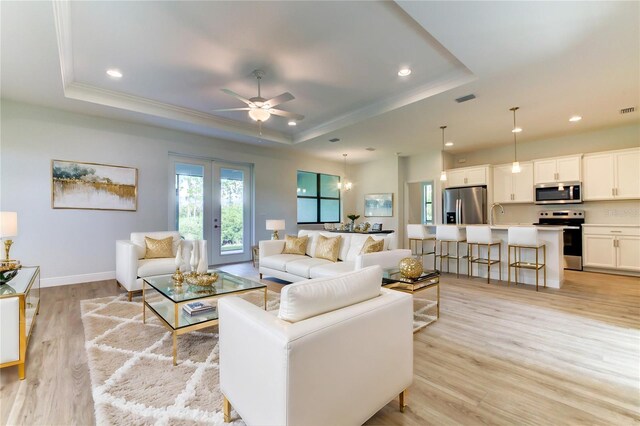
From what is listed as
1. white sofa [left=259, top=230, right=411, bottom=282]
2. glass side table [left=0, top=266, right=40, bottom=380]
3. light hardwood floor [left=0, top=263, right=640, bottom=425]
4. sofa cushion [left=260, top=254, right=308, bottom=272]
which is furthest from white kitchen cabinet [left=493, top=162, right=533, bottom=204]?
glass side table [left=0, top=266, right=40, bottom=380]

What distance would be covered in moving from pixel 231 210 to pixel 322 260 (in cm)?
324

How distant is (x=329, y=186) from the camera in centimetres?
889

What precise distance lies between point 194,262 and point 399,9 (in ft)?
10.3

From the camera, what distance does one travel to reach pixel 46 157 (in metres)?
4.46

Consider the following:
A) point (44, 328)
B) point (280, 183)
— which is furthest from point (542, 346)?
point (280, 183)

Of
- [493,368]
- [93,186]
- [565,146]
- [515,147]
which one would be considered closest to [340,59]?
[493,368]

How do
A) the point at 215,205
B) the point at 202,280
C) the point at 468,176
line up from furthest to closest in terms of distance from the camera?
1. the point at 468,176
2. the point at 215,205
3. the point at 202,280

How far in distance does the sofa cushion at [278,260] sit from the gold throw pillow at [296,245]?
10cm

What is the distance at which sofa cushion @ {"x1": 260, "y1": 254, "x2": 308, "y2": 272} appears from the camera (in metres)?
4.34

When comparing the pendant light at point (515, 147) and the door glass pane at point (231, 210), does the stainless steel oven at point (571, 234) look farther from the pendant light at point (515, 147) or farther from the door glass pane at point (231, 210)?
the door glass pane at point (231, 210)

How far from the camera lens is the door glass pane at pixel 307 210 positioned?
8102 mm

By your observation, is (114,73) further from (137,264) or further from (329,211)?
(329,211)

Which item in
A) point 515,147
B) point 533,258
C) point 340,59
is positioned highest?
point 340,59

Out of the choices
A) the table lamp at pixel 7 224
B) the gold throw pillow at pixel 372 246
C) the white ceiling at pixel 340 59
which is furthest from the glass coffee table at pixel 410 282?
the table lamp at pixel 7 224
